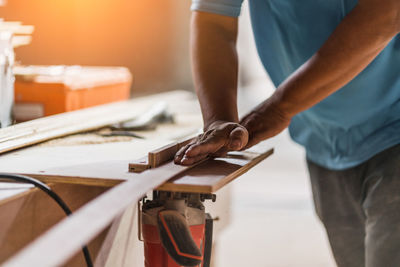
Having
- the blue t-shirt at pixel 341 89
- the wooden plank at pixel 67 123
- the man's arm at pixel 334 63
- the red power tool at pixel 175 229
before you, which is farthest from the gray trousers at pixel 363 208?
the wooden plank at pixel 67 123

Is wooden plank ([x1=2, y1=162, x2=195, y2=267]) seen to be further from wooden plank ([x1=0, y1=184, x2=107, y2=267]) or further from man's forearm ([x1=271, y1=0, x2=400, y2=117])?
man's forearm ([x1=271, y1=0, x2=400, y2=117])

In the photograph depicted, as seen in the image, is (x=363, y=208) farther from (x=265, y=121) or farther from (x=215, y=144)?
(x=215, y=144)

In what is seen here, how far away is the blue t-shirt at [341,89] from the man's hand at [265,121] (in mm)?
286

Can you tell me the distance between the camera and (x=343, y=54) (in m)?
0.89

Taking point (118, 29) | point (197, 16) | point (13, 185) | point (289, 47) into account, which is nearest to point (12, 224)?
point (13, 185)

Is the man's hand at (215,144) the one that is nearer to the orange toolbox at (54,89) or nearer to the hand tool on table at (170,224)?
the hand tool on table at (170,224)

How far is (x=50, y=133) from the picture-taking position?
1.13 meters

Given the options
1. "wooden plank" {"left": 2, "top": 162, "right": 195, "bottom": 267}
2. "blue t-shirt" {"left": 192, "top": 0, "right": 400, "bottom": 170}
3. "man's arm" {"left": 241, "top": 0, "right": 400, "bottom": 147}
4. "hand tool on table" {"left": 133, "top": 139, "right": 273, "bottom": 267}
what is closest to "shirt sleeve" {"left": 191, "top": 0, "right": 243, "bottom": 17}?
"blue t-shirt" {"left": 192, "top": 0, "right": 400, "bottom": 170}

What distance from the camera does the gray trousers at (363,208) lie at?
3.47 feet

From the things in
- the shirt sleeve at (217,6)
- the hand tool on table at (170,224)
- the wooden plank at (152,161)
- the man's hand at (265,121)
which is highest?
the shirt sleeve at (217,6)

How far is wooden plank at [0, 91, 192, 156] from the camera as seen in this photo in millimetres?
→ 1012

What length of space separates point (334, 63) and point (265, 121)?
158 millimetres

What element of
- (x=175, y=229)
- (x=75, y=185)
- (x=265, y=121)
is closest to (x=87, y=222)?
(x=175, y=229)

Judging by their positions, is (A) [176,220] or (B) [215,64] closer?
(A) [176,220]
